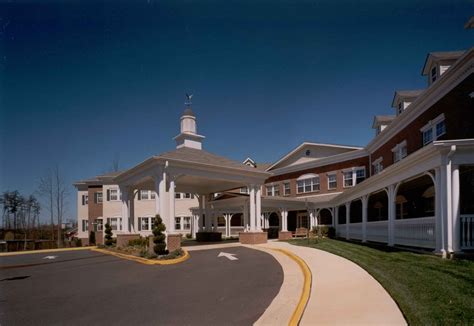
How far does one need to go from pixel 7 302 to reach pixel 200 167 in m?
12.2

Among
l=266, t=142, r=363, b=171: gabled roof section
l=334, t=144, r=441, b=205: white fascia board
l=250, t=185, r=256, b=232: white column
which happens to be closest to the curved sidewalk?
l=334, t=144, r=441, b=205: white fascia board

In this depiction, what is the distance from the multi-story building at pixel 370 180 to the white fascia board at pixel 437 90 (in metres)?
0.05

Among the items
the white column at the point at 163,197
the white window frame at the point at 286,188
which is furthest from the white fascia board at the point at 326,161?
the white column at the point at 163,197

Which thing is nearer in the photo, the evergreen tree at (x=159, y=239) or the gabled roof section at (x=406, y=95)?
the evergreen tree at (x=159, y=239)

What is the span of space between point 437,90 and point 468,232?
9456 millimetres

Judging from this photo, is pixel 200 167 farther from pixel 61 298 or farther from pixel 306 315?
pixel 306 315

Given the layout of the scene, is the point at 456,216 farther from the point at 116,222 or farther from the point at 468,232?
the point at 116,222

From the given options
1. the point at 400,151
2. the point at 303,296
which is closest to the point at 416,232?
the point at 303,296

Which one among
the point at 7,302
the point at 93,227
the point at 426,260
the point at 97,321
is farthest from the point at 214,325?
the point at 93,227

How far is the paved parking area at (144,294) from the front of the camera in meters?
6.38

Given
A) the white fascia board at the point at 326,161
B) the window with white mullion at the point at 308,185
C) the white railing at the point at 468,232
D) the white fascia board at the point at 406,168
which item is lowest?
the white railing at the point at 468,232

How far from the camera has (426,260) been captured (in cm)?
1044

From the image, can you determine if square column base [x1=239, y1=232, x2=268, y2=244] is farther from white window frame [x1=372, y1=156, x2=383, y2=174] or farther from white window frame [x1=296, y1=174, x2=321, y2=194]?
white window frame [x1=296, y1=174, x2=321, y2=194]

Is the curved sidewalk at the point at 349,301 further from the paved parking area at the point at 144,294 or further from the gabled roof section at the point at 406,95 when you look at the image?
the gabled roof section at the point at 406,95
